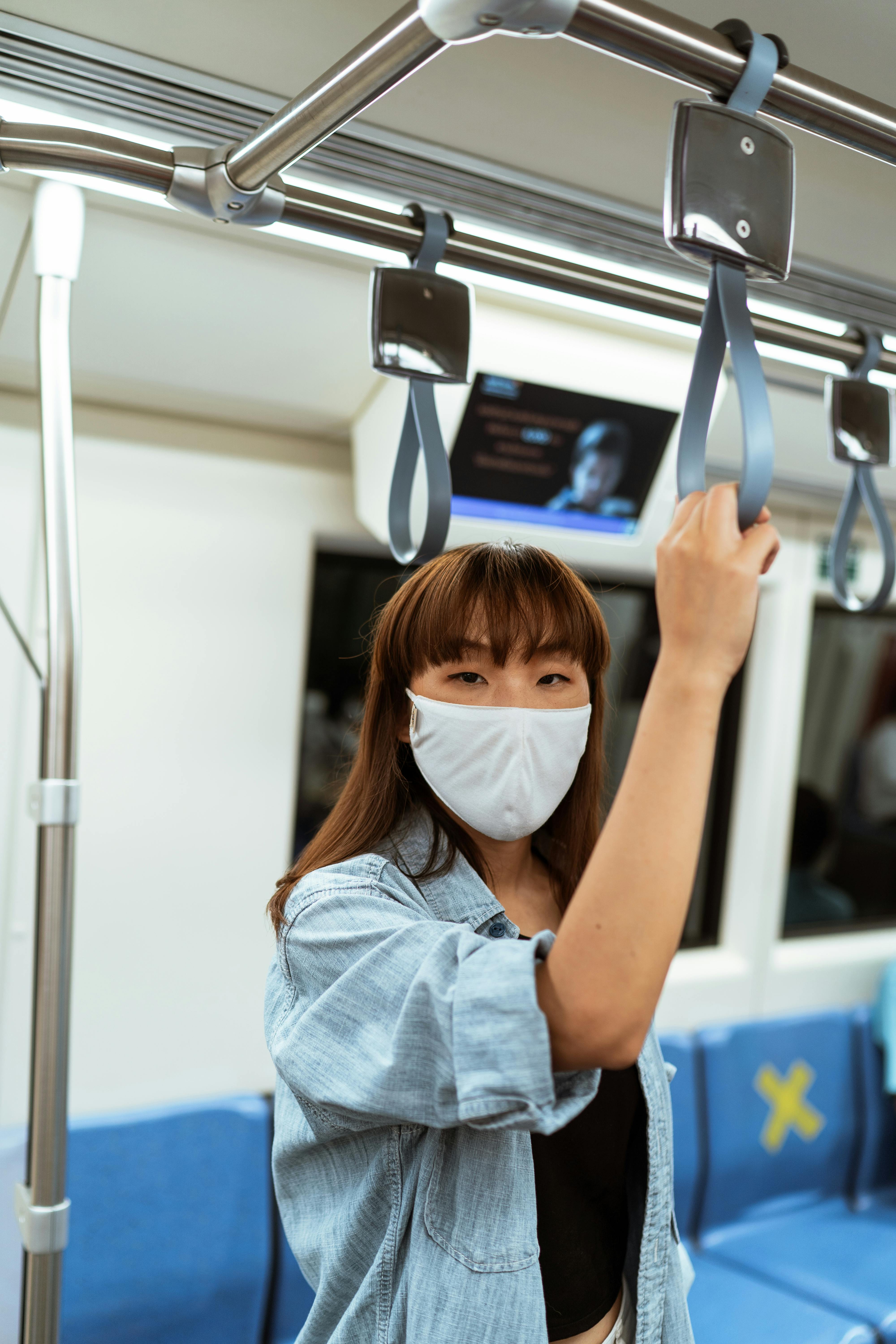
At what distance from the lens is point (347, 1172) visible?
46.1 inches

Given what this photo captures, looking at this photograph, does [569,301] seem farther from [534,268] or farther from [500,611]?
[500,611]

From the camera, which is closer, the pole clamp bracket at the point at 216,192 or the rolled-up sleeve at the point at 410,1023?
the rolled-up sleeve at the point at 410,1023

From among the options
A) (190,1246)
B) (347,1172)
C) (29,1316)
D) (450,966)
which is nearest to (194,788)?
(190,1246)

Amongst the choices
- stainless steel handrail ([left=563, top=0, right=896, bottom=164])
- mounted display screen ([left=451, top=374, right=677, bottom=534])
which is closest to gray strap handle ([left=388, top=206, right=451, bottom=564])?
stainless steel handrail ([left=563, top=0, right=896, bottom=164])

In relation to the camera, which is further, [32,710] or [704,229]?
[32,710]

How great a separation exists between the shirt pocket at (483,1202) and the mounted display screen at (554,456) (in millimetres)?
1821

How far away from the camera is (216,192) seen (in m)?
1.18

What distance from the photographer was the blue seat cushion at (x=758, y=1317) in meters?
2.82

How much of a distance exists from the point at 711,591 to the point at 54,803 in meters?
0.98

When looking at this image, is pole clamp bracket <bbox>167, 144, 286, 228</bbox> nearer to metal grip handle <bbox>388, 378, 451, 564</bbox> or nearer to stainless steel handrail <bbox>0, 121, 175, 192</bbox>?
stainless steel handrail <bbox>0, 121, 175, 192</bbox>

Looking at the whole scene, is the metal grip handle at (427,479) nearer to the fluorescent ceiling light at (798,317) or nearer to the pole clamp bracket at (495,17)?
the pole clamp bracket at (495,17)

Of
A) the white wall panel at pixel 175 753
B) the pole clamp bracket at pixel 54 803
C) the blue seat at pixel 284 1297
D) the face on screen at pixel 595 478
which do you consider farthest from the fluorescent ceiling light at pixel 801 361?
the blue seat at pixel 284 1297

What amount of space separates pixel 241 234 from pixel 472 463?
0.89 meters

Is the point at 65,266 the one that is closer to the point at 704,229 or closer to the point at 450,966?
the point at 704,229
